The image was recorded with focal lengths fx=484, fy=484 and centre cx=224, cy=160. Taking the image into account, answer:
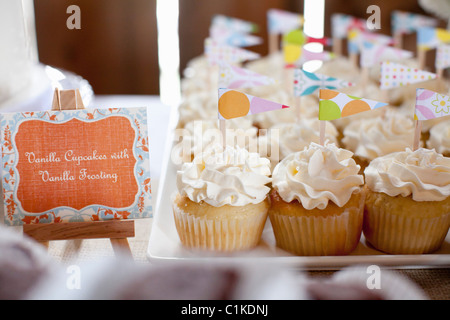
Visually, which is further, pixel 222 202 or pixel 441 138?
pixel 441 138

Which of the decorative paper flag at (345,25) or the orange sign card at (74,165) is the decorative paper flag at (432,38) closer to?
the decorative paper flag at (345,25)

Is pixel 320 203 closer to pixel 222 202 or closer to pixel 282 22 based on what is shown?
pixel 222 202

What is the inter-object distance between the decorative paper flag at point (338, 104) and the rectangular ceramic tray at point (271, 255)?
33cm

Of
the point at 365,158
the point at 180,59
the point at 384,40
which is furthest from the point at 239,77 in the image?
the point at 180,59

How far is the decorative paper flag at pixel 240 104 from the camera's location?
1.14m

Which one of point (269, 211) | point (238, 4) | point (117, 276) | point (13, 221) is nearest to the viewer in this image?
point (117, 276)

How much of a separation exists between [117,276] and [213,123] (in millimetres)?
1208

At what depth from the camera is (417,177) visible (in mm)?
1098

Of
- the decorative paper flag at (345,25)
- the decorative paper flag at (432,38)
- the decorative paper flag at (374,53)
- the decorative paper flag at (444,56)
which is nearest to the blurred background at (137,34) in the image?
the decorative paper flag at (345,25)

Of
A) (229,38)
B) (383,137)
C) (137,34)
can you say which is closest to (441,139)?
(383,137)

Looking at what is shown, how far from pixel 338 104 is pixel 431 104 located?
8.2 inches
